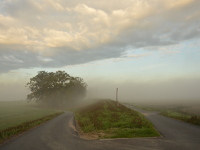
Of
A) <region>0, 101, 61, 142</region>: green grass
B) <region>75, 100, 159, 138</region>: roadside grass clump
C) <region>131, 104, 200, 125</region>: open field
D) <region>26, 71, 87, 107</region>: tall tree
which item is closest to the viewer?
<region>75, 100, 159, 138</region>: roadside grass clump

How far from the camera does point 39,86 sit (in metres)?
79.6

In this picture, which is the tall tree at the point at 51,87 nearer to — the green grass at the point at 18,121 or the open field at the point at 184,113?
the green grass at the point at 18,121

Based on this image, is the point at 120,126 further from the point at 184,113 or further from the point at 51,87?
the point at 51,87

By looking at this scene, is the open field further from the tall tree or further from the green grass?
the tall tree

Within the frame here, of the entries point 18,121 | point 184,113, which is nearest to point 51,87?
point 18,121

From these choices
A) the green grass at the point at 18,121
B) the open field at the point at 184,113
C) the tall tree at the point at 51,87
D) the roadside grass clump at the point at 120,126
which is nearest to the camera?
the roadside grass clump at the point at 120,126

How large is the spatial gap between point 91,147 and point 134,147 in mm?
3224

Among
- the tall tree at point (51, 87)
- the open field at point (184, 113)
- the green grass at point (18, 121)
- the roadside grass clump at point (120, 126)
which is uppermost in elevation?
the tall tree at point (51, 87)

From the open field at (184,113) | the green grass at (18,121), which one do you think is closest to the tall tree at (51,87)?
the green grass at (18,121)

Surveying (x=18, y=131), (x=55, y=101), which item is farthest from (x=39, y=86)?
(x=18, y=131)

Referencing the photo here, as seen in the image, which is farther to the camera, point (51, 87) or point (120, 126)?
point (51, 87)

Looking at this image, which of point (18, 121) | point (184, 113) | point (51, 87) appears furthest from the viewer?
point (51, 87)

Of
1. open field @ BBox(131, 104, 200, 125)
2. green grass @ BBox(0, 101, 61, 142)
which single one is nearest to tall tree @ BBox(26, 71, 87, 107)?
green grass @ BBox(0, 101, 61, 142)

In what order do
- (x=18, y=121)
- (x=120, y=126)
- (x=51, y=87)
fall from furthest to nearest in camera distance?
1. (x=51, y=87)
2. (x=18, y=121)
3. (x=120, y=126)
